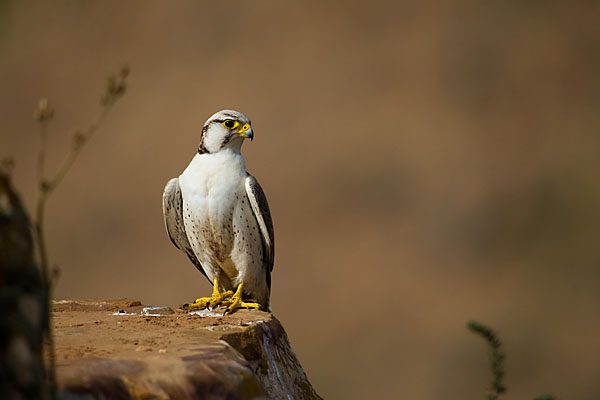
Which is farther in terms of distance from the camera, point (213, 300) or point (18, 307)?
point (213, 300)

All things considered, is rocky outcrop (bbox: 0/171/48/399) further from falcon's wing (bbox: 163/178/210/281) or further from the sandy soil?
falcon's wing (bbox: 163/178/210/281)

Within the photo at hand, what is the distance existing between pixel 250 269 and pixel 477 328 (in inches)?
92.3

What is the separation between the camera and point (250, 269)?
4230mm

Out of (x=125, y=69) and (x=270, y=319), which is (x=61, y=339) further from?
(x=125, y=69)

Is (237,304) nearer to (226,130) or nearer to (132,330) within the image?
(132,330)

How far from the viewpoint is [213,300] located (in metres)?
4.17

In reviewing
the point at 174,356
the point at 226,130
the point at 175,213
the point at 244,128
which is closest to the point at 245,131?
the point at 244,128

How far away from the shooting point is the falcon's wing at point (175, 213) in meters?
4.40

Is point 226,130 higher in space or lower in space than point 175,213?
higher

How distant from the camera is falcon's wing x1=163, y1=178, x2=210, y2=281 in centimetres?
440

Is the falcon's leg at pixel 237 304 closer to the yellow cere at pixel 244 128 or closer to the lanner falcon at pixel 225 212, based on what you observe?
the lanner falcon at pixel 225 212

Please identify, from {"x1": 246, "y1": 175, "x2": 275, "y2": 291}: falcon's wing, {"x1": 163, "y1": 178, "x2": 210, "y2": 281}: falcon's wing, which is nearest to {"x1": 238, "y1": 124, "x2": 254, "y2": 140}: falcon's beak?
{"x1": 246, "y1": 175, "x2": 275, "y2": 291}: falcon's wing

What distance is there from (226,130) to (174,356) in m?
2.02

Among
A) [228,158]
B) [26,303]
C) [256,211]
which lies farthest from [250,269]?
[26,303]
